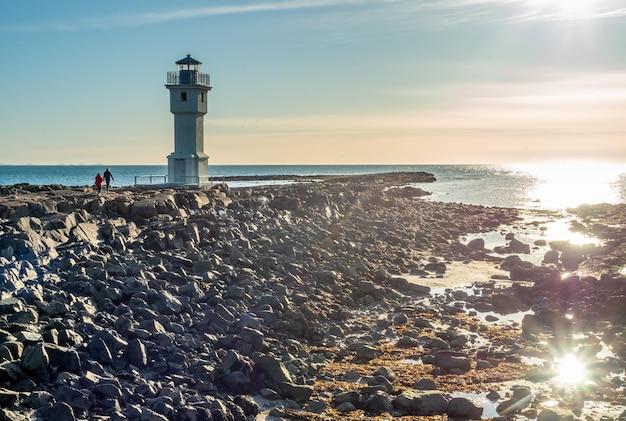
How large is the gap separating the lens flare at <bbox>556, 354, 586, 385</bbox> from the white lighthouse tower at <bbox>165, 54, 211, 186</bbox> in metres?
25.5

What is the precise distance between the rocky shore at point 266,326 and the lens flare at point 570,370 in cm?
16

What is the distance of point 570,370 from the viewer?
1205 cm

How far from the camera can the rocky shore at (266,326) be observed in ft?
31.1

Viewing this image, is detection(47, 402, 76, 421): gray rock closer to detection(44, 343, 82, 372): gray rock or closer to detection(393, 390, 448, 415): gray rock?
detection(44, 343, 82, 372): gray rock

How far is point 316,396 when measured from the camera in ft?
34.1

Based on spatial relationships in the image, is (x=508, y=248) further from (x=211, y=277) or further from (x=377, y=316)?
(x=211, y=277)

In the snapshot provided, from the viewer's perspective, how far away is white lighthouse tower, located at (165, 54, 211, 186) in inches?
1383

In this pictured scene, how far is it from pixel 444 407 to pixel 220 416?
362 centimetres

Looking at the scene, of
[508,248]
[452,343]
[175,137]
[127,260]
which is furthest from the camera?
[175,137]

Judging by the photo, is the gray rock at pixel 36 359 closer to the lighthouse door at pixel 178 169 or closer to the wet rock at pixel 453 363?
the wet rock at pixel 453 363

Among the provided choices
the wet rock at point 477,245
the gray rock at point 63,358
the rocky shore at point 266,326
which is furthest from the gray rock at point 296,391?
the wet rock at point 477,245

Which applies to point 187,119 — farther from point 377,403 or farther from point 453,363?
point 377,403

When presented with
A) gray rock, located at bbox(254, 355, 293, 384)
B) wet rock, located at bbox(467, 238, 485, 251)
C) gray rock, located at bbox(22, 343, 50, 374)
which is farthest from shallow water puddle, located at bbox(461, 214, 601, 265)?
gray rock, located at bbox(22, 343, 50, 374)

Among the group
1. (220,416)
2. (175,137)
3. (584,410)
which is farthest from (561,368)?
(175,137)
